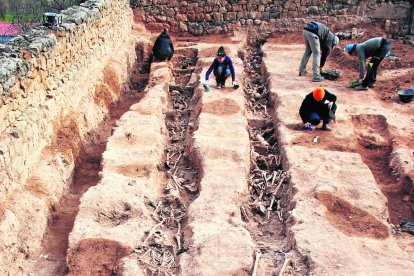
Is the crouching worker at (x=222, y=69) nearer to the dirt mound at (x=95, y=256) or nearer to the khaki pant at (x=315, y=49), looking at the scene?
the khaki pant at (x=315, y=49)

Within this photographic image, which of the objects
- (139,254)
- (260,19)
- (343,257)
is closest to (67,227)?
(139,254)

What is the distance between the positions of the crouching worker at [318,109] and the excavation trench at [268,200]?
0.66 m

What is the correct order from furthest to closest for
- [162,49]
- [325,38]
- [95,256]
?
[162,49]
[325,38]
[95,256]

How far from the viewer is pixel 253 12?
46.7 feet

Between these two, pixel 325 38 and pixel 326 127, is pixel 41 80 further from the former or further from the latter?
pixel 325 38

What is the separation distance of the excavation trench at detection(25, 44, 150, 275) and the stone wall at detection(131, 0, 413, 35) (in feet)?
12.3

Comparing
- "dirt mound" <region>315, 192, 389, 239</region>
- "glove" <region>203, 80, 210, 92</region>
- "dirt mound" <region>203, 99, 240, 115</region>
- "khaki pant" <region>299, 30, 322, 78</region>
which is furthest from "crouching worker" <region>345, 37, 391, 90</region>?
"dirt mound" <region>315, 192, 389, 239</region>

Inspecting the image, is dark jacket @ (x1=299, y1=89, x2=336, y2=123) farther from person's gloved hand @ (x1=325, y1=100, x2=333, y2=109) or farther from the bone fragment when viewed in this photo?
the bone fragment

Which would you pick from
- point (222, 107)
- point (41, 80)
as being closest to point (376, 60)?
point (222, 107)

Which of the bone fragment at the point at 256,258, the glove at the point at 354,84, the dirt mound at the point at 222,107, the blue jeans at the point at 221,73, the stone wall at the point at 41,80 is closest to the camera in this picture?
the bone fragment at the point at 256,258

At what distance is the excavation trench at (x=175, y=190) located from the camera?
18.2ft

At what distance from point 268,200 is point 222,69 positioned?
393 cm

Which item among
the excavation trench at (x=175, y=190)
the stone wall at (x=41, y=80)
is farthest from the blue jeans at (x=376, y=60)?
the stone wall at (x=41, y=80)

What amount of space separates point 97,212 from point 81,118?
2.53m
